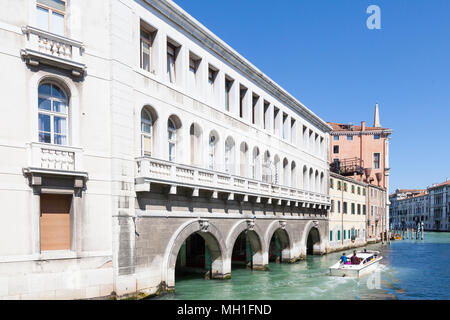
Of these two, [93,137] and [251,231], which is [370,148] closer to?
[251,231]

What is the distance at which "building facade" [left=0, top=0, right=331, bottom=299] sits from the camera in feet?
41.5

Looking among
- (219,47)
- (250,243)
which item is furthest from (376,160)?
(219,47)

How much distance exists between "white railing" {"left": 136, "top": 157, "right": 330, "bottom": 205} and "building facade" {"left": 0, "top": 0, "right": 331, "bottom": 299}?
0.06 m

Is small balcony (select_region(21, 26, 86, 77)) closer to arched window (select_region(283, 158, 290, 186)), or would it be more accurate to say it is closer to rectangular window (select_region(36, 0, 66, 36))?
rectangular window (select_region(36, 0, 66, 36))

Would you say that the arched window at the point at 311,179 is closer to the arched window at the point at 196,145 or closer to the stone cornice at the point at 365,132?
the arched window at the point at 196,145

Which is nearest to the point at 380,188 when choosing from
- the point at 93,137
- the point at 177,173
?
the point at 177,173

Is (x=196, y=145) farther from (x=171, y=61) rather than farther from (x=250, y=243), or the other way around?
(x=250, y=243)

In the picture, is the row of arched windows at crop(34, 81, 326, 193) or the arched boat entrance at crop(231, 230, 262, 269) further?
the arched boat entrance at crop(231, 230, 262, 269)

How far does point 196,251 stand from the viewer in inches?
1070

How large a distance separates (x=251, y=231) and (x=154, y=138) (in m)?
10.4

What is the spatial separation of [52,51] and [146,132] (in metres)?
5.25

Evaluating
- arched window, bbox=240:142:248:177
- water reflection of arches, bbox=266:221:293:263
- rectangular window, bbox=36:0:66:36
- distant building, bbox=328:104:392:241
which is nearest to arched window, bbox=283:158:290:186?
water reflection of arches, bbox=266:221:293:263
